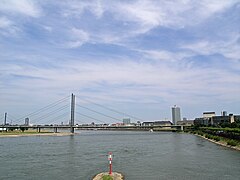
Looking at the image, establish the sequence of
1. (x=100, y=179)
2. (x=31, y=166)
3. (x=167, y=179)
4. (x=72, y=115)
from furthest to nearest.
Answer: (x=72, y=115)
(x=31, y=166)
(x=167, y=179)
(x=100, y=179)

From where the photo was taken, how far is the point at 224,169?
20.4m

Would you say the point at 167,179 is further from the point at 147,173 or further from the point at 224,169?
the point at 224,169

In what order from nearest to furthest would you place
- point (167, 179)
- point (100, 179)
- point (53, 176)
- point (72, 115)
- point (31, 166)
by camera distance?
point (100, 179) → point (167, 179) → point (53, 176) → point (31, 166) → point (72, 115)

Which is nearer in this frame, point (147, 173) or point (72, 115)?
point (147, 173)

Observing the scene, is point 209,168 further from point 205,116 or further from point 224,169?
point 205,116

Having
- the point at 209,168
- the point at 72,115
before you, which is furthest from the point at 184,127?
the point at 209,168

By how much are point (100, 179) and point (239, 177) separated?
9.00 m

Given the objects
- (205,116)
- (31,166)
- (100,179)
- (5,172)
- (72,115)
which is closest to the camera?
(100,179)

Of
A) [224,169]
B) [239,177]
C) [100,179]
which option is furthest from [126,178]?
[224,169]

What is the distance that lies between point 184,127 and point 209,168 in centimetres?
11314

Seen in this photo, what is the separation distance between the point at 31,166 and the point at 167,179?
1208cm

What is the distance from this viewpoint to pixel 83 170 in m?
20.2

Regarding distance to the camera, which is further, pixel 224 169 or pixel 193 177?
pixel 224 169

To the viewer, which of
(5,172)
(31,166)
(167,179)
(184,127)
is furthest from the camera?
(184,127)
